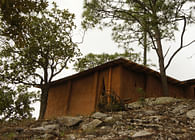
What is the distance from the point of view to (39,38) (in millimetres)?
11078

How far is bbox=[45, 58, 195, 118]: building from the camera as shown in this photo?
10.5 meters

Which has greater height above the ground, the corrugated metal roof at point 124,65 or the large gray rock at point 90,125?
the corrugated metal roof at point 124,65

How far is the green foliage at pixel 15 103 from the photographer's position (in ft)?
38.7

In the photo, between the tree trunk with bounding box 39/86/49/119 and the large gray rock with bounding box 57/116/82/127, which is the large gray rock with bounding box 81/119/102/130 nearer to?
the large gray rock with bounding box 57/116/82/127

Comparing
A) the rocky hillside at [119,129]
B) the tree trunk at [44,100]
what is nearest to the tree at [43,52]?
the tree trunk at [44,100]

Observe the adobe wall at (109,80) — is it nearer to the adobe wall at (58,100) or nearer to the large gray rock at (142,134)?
the adobe wall at (58,100)

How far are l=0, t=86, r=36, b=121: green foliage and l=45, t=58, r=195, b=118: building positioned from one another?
147cm

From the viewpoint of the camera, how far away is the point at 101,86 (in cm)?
1120

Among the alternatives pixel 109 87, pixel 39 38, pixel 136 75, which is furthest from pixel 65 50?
pixel 136 75

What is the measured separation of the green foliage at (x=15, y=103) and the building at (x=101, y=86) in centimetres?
147

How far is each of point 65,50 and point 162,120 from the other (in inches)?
296

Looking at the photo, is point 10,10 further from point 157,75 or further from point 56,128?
point 157,75

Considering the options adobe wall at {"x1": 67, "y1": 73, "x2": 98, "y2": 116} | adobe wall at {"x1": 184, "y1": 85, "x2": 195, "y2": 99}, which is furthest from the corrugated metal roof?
adobe wall at {"x1": 184, "y1": 85, "x2": 195, "y2": 99}

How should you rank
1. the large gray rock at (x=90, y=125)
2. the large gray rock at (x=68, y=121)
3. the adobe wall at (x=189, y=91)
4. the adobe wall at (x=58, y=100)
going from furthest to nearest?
the adobe wall at (x=189, y=91) < the adobe wall at (x=58, y=100) < the large gray rock at (x=68, y=121) < the large gray rock at (x=90, y=125)
